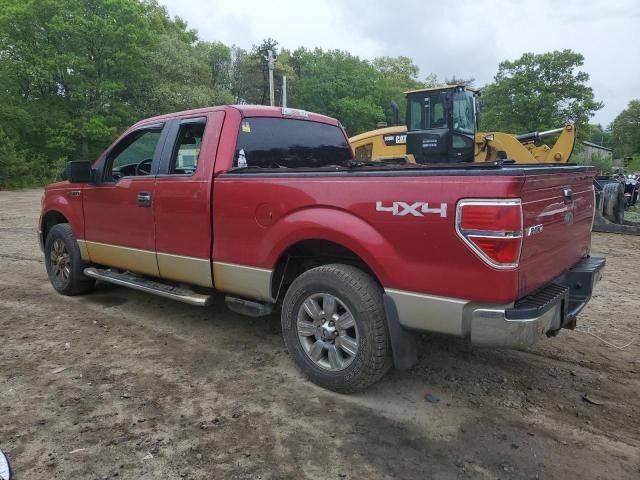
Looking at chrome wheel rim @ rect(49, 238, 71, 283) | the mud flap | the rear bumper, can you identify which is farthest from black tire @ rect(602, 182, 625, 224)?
chrome wheel rim @ rect(49, 238, 71, 283)

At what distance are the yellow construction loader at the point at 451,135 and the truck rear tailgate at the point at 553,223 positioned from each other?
737cm

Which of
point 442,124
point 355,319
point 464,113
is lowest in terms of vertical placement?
point 355,319

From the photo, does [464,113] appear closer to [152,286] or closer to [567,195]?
[567,195]

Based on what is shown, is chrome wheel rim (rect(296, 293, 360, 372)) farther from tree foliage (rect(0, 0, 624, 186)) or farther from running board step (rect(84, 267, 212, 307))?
tree foliage (rect(0, 0, 624, 186))

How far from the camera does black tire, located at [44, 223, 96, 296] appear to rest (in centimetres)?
570

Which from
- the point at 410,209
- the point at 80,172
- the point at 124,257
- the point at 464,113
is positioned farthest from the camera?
the point at 464,113

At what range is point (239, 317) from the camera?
17.0ft

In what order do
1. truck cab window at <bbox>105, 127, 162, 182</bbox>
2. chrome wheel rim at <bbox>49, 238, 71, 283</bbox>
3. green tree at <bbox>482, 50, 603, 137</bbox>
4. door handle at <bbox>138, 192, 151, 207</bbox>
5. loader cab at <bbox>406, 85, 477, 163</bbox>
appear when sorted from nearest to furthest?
1. door handle at <bbox>138, 192, 151, 207</bbox>
2. truck cab window at <bbox>105, 127, 162, 182</bbox>
3. chrome wheel rim at <bbox>49, 238, 71, 283</bbox>
4. loader cab at <bbox>406, 85, 477, 163</bbox>
5. green tree at <bbox>482, 50, 603, 137</bbox>

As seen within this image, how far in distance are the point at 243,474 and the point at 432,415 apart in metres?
1.29

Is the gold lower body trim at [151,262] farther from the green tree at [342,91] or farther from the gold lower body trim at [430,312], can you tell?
the green tree at [342,91]

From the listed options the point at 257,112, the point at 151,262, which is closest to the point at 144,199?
the point at 151,262

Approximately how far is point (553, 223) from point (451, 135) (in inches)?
350

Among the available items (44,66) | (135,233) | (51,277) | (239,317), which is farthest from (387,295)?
(44,66)

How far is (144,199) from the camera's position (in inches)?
183
